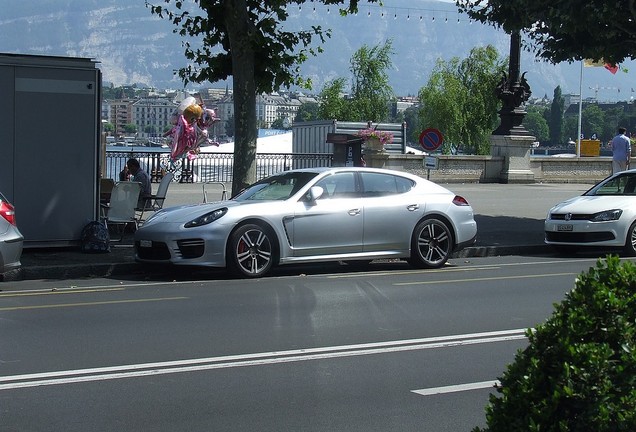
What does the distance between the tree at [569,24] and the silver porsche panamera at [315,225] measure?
539cm

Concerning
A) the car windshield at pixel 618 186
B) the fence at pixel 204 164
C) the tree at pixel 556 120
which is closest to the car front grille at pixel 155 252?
the car windshield at pixel 618 186

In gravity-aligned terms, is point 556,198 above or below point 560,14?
below

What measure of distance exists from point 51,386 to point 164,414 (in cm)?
114

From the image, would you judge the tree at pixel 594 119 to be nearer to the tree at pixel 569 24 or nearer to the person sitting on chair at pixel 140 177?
the tree at pixel 569 24

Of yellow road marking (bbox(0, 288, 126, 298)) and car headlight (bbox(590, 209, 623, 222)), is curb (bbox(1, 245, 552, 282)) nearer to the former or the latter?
yellow road marking (bbox(0, 288, 126, 298))

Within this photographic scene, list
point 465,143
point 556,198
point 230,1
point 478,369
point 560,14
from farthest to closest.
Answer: point 465,143 → point 556,198 → point 560,14 → point 230,1 → point 478,369

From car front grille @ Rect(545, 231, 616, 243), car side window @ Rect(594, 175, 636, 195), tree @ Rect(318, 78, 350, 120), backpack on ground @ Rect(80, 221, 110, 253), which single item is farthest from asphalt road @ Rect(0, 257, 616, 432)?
tree @ Rect(318, 78, 350, 120)

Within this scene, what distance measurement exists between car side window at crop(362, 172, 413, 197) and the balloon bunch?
21.5 metres

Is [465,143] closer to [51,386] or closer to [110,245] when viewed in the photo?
[110,245]

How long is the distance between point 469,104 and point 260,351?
211ft

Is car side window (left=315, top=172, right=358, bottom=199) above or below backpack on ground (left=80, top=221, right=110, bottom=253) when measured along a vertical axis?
above

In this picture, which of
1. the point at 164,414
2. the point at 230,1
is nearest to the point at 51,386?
the point at 164,414

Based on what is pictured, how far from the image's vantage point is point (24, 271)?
44.0 feet

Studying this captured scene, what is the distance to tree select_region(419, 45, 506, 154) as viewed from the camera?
7012cm
